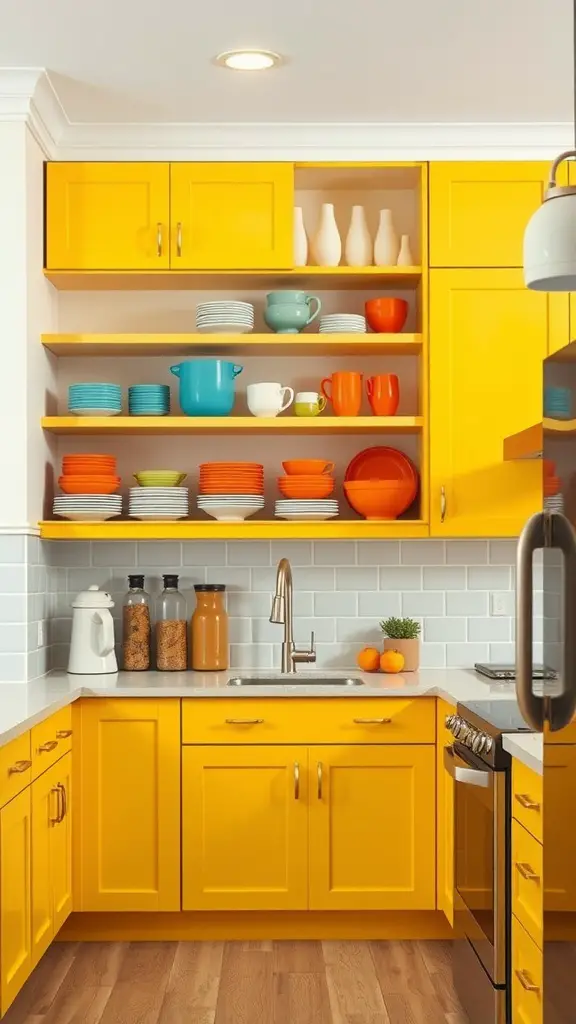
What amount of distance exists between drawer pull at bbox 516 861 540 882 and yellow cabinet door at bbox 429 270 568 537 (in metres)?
1.73

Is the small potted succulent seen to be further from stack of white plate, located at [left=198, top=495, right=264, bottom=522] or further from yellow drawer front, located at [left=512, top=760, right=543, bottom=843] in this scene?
yellow drawer front, located at [left=512, top=760, right=543, bottom=843]

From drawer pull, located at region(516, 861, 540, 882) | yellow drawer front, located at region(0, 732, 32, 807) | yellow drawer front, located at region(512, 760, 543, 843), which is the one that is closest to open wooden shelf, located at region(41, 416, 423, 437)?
yellow drawer front, located at region(0, 732, 32, 807)

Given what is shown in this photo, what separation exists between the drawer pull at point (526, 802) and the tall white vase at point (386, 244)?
2302 millimetres

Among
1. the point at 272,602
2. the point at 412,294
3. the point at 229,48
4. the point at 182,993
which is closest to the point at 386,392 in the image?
the point at 412,294

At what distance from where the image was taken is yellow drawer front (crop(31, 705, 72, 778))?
3.39m

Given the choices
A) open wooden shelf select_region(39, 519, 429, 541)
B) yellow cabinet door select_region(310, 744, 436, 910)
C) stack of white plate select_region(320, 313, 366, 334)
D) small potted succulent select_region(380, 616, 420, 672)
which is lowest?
yellow cabinet door select_region(310, 744, 436, 910)

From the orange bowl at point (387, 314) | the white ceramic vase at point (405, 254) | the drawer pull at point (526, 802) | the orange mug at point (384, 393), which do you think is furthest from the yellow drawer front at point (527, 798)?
the white ceramic vase at point (405, 254)

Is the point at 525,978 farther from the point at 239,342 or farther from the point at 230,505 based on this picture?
the point at 239,342

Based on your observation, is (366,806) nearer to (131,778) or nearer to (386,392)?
(131,778)

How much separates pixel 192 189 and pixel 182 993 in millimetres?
2734

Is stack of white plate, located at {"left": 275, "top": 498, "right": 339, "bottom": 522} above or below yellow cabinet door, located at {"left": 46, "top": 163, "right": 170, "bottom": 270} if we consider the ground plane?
below

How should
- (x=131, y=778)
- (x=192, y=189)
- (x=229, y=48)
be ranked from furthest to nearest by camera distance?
(x=192, y=189), (x=131, y=778), (x=229, y=48)

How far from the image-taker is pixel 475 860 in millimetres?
3090

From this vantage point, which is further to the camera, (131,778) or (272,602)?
(272,602)
